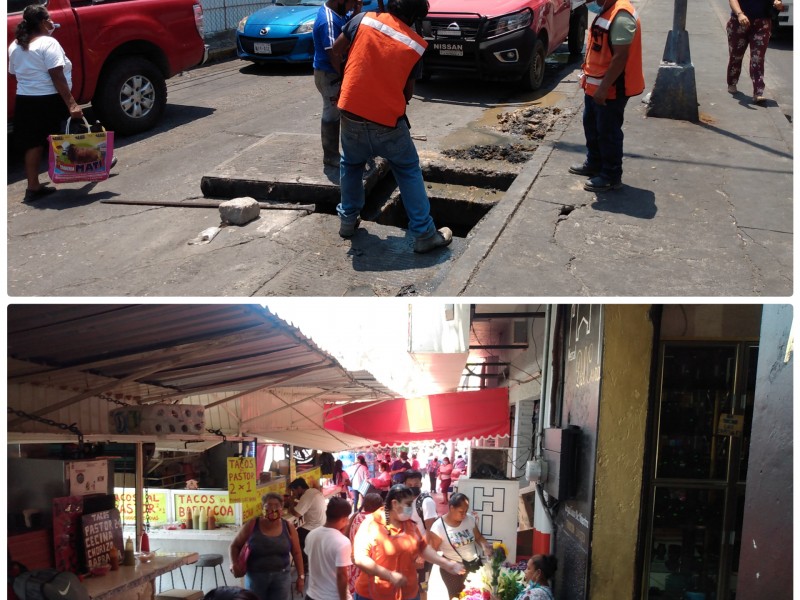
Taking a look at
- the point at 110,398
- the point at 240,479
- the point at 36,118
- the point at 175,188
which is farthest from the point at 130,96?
the point at 240,479

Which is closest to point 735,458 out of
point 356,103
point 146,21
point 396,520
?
point 396,520

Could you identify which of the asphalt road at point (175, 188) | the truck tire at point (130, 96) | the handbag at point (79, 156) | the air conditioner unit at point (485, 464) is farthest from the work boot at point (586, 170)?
the truck tire at point (130, 96)

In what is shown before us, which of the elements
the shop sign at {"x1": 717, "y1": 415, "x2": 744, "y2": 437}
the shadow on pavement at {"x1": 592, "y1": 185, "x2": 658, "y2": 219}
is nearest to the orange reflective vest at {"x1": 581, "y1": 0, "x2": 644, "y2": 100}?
the shadow on pavement at {"x1": 592, "y1": 185, "x2": 658, "y2": 219}

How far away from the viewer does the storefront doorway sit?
20.4 ft

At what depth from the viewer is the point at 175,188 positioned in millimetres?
8133

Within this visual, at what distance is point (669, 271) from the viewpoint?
5.97 meters

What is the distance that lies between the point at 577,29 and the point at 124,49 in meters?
8.34

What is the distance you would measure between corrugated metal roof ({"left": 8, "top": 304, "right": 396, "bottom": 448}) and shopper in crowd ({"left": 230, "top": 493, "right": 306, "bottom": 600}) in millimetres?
1203

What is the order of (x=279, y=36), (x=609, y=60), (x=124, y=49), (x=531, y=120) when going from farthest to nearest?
1. (x=279, y=36)
2. (x=531, y=120)
3. (x=124, y=49)
4. (x=609, y=60)

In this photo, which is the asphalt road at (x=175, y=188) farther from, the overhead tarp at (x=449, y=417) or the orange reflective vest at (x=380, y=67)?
the overhead tarp at (x=449, y=417)

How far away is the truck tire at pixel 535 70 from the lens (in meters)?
11.7

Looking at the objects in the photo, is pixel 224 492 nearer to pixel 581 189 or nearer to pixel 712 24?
pixel 581 189

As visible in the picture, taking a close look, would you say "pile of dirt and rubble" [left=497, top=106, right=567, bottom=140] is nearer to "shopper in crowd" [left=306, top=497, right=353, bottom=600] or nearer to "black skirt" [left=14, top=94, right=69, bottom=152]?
"black skirt" [left=14, top=94, right=69, bottom=152]

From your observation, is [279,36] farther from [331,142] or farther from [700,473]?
[700,473]
